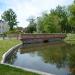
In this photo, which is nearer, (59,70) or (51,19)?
(59,70)

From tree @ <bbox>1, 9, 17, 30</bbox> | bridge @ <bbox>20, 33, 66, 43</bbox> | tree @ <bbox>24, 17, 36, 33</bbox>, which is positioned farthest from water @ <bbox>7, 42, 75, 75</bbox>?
tree @ <bbox>1, 9, 17, 30</bbox>

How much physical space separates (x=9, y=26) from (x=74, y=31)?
42.4m

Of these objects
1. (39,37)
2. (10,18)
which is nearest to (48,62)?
(39,37)

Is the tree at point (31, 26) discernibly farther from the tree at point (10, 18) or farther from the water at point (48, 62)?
the water at point (48, 62)

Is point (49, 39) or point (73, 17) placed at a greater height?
point (73, 17)

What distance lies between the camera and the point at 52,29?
8325cm

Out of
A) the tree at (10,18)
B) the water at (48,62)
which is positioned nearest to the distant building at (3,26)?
the tree at (10,18)

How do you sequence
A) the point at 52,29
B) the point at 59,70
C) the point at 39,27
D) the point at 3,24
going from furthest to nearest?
the point at 3,24 < the point at 39,27 < the point at 52,29 < the point at 59,70

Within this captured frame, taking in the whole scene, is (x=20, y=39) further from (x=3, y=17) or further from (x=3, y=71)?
(x=3, y=17)

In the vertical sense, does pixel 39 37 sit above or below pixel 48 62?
above

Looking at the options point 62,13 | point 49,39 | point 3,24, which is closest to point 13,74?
point 49,39

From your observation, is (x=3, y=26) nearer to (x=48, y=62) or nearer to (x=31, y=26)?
(x=31, y=26)

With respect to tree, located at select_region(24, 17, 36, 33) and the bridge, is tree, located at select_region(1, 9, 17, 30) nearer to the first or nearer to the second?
tree, located at select_region(24, 17, 36, 33)

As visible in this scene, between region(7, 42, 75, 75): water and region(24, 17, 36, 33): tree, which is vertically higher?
region(24, 17, 36, 33): tree
